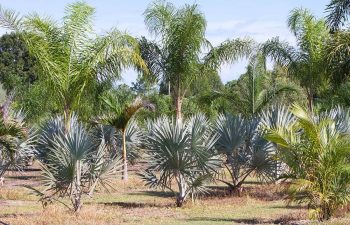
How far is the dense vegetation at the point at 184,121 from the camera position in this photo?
1191 centimetres

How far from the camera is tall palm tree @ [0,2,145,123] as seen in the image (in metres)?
14.9

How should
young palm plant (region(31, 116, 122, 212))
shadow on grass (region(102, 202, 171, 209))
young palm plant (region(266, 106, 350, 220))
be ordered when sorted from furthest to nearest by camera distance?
shadow on grass (region(102, 202, 171, 209))
young palm plant (region(31, 116, 122, 212))
young palm plant (region(266, 106, 350, 220))

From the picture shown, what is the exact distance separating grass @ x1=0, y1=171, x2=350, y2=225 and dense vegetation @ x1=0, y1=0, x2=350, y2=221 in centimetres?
44

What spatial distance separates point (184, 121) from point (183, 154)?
238cm

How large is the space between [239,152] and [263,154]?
928mm

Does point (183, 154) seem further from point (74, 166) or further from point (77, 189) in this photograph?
point (74, 166)

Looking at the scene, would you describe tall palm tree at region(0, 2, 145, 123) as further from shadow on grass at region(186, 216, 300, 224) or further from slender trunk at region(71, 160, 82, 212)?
shadow on grass at region(186, 216, 300, 224)

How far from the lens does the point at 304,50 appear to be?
24.2 meters

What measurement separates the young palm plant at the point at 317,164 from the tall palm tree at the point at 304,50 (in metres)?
12.0

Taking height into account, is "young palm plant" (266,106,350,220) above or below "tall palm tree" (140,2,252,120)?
below

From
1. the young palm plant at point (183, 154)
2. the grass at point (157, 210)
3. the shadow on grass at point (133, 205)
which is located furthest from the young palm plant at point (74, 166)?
the shadow on grass at point (133, 205)

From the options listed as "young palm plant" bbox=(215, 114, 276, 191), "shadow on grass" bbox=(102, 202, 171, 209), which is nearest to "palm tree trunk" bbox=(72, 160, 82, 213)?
"shadow on grass" bbox=(102, 202, 171, 209)

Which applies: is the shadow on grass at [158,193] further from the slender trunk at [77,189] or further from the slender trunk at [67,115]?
the slender trunk at [77,189]

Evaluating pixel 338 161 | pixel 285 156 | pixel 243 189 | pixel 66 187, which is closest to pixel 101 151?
pixel 66 187
